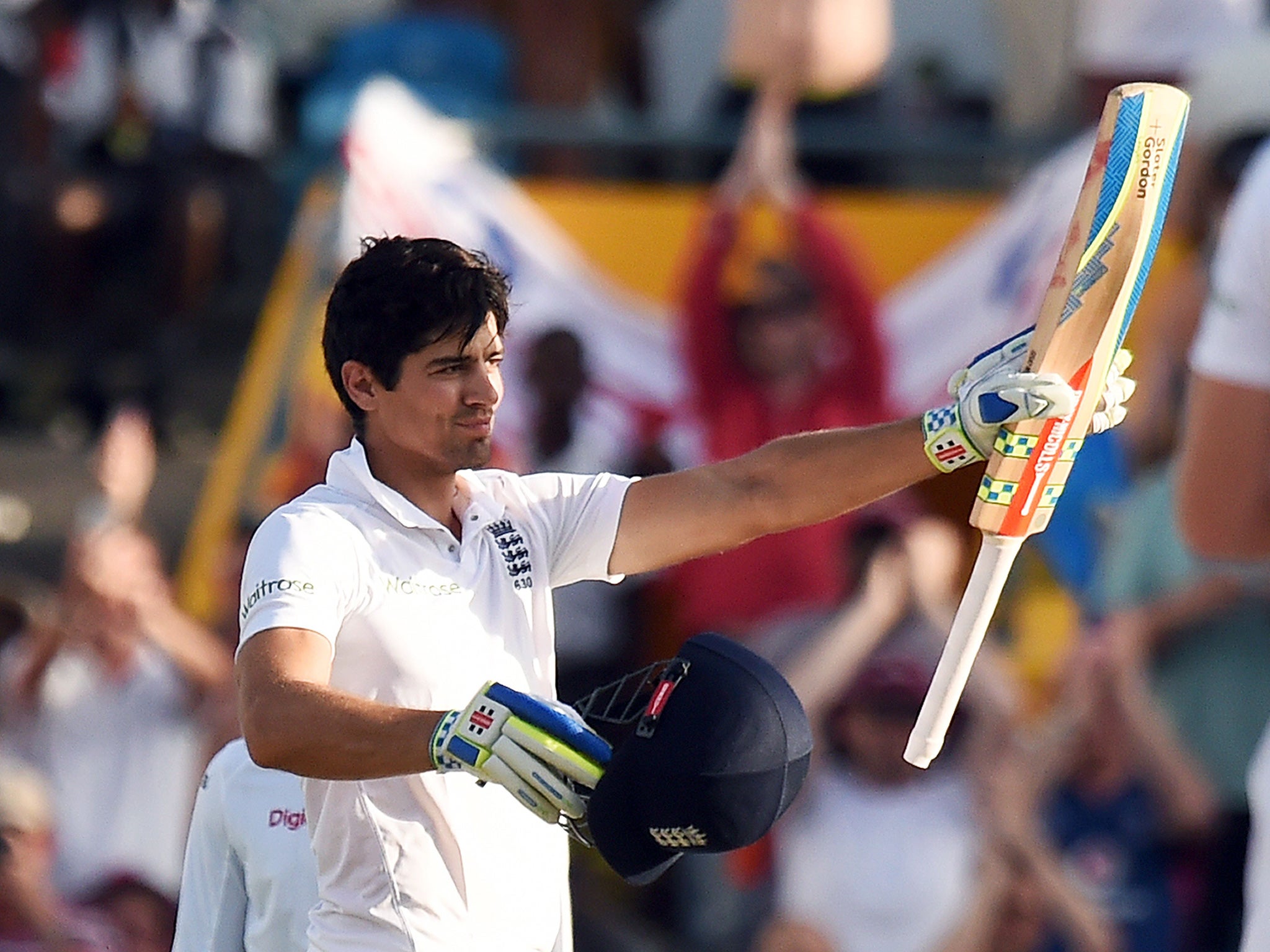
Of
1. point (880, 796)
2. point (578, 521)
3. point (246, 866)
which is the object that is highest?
point (880, 796)

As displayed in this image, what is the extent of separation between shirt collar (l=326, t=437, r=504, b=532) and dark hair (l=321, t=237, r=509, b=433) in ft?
0.43

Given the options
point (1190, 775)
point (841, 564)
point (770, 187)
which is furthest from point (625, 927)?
point (770, 187)

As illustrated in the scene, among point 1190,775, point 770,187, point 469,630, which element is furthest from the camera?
point 770,187

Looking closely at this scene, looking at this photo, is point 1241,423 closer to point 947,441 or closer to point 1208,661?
point 947,441

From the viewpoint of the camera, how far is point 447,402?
3.11m

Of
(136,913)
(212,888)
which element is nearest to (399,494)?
(212,888)

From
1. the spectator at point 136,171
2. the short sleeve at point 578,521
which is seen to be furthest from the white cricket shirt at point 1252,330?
the spectator at point 136,171

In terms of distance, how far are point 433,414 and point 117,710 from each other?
140 inches

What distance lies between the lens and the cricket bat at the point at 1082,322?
3043 millimetres

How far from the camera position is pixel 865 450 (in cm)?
318

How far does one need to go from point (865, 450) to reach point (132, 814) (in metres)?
3.69

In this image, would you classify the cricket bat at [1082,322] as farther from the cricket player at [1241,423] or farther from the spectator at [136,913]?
the spectator at [136,913]

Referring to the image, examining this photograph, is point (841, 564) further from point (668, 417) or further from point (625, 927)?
point (625, 927)

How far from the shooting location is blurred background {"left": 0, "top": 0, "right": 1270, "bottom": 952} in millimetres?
5973
